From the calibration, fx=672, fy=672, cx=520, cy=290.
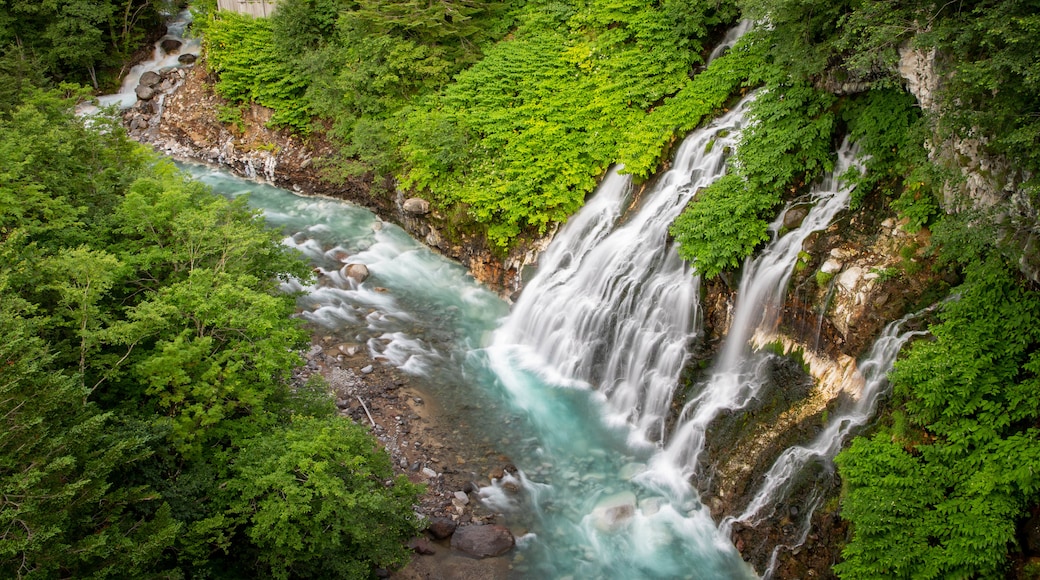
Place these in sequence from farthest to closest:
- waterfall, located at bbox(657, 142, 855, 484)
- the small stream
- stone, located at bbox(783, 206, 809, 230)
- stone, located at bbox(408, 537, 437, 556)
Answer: stone, located at bbox(783, 206, 809, 230) → waterfall, located at bbox(657, 142, 855, 484) → the small stream → stone, located at bbox(408, 537, 437, 556)

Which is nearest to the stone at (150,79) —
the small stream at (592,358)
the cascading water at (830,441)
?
the small stream at (592,358)

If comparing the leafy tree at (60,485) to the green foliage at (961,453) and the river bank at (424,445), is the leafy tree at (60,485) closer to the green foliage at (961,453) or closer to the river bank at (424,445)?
the river bank at (424,445)

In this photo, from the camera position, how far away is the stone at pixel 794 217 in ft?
36.6

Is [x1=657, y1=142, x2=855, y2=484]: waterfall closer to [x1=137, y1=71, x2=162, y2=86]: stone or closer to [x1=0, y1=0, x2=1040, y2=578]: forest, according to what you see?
[x1=0, y1=0, x2=1040, y2=578]: forest

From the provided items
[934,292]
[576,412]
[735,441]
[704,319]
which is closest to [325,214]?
[576,412]

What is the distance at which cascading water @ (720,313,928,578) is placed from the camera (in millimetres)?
9250

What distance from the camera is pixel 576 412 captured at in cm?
1289

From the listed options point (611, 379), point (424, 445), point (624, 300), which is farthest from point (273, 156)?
point (611, 379)

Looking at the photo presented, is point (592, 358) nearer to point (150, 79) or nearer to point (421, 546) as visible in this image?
point (421, 546)

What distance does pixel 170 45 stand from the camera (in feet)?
90.1

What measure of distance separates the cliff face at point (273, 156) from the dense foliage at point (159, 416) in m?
6.15

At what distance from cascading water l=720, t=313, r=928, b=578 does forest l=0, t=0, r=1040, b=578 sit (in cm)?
40

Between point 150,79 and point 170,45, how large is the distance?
2839mm

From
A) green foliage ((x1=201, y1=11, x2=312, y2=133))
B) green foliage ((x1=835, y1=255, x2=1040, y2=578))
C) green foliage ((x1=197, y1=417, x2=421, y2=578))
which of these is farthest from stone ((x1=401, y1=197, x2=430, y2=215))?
green foliage ((x1=835, y1=255, x2=1040, y2=578))
